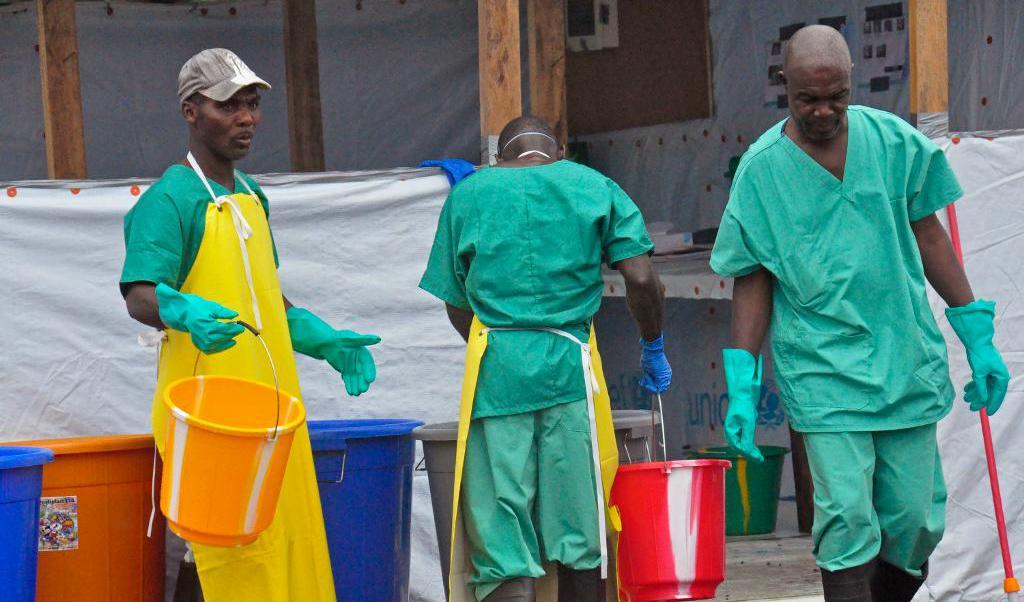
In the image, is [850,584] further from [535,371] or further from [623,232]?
[623,232]

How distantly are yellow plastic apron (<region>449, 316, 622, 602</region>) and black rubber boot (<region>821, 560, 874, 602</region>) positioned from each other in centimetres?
79

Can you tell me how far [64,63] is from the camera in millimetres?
6367

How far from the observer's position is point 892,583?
4.53 m

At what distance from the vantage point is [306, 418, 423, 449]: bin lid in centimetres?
546

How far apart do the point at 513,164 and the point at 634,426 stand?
102cm

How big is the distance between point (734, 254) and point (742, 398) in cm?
41

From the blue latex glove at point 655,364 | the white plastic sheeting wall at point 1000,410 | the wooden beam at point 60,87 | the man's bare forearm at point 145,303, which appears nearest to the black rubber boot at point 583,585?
the blue latex glove at point 655,364

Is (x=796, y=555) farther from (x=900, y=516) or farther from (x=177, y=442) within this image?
(x=177, y=442)

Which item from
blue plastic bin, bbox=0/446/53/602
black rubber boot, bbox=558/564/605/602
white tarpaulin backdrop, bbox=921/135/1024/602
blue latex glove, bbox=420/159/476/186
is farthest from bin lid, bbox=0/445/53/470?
white tarpaulin backdrop, bbox=921/135/1024/602

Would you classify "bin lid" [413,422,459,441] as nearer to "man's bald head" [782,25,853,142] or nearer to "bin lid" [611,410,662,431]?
"bin lid" [611,410,662,431]

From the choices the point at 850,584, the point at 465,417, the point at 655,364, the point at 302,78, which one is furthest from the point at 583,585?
the point at 302,78

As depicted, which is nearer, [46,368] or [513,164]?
[513,164]

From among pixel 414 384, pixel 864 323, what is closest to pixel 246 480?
pixel 864 323

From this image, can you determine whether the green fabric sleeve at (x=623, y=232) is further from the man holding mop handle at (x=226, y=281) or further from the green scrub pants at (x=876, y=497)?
the man holding mop handle at (x=226, y=281)
